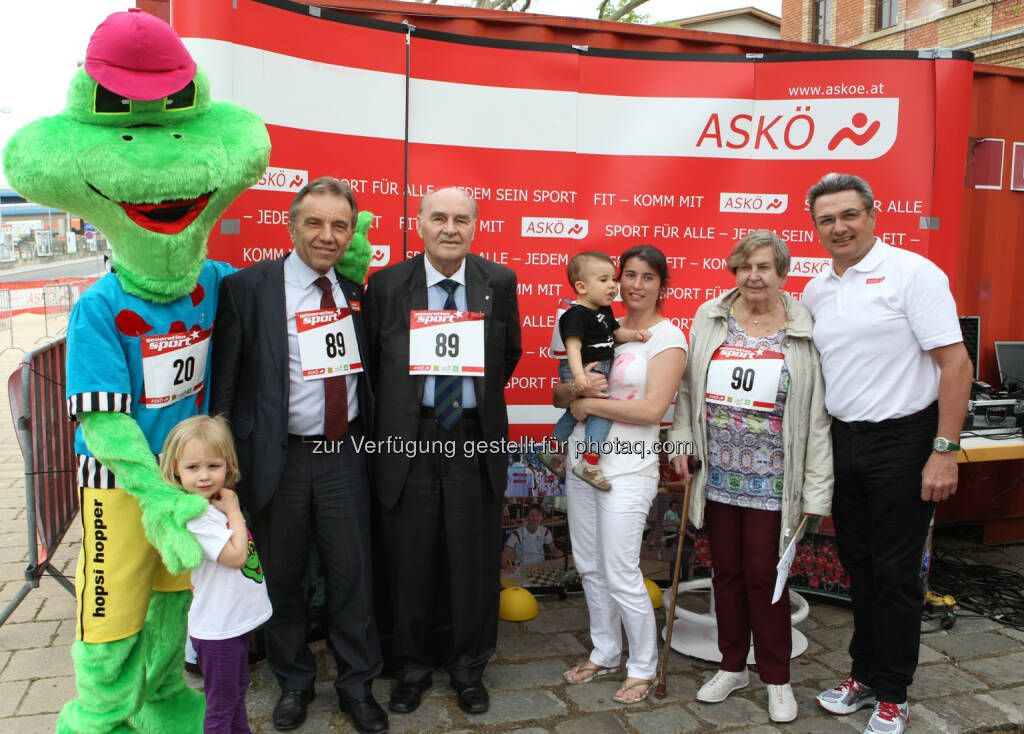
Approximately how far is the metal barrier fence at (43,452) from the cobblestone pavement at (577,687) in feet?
1.47

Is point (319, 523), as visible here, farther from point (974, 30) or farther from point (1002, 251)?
point (974, 30)

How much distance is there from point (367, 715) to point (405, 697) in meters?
0.23

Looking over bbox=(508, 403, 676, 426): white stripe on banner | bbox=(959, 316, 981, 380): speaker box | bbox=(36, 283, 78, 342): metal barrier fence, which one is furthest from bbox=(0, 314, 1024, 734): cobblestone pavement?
bbox=(36, 283, 78, 342): metal barrier fence

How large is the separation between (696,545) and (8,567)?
4.24m

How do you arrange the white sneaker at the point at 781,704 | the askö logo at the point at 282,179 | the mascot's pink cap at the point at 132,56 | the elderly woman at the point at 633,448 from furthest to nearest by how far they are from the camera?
the askö logo at the point at 282,179 → the elderly woman at the point at 633,448 → the white sneaker at the point at 781,704 → the mascot's pink cap at the point at 132,56

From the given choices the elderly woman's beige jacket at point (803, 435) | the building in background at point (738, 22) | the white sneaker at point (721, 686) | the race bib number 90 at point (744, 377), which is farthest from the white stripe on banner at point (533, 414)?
the building in background at point (738, 22)

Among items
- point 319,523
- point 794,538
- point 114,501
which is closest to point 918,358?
point 794,538

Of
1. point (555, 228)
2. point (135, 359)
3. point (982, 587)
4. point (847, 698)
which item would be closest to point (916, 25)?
point (982, 587)

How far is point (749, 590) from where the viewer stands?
3.26 meters

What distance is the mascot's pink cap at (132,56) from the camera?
2.42m

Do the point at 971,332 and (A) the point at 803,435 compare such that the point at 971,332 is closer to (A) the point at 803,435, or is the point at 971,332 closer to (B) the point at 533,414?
(A) the point at 803,435

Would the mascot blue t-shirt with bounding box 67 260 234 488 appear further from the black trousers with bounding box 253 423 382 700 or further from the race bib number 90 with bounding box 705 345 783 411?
the race bib number 90 with bounding box 705 345 783 411

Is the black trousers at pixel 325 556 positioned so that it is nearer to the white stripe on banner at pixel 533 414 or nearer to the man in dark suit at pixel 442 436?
the man in dark suit at pixel 442 436

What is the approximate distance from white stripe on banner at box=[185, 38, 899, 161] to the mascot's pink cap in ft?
4.44
